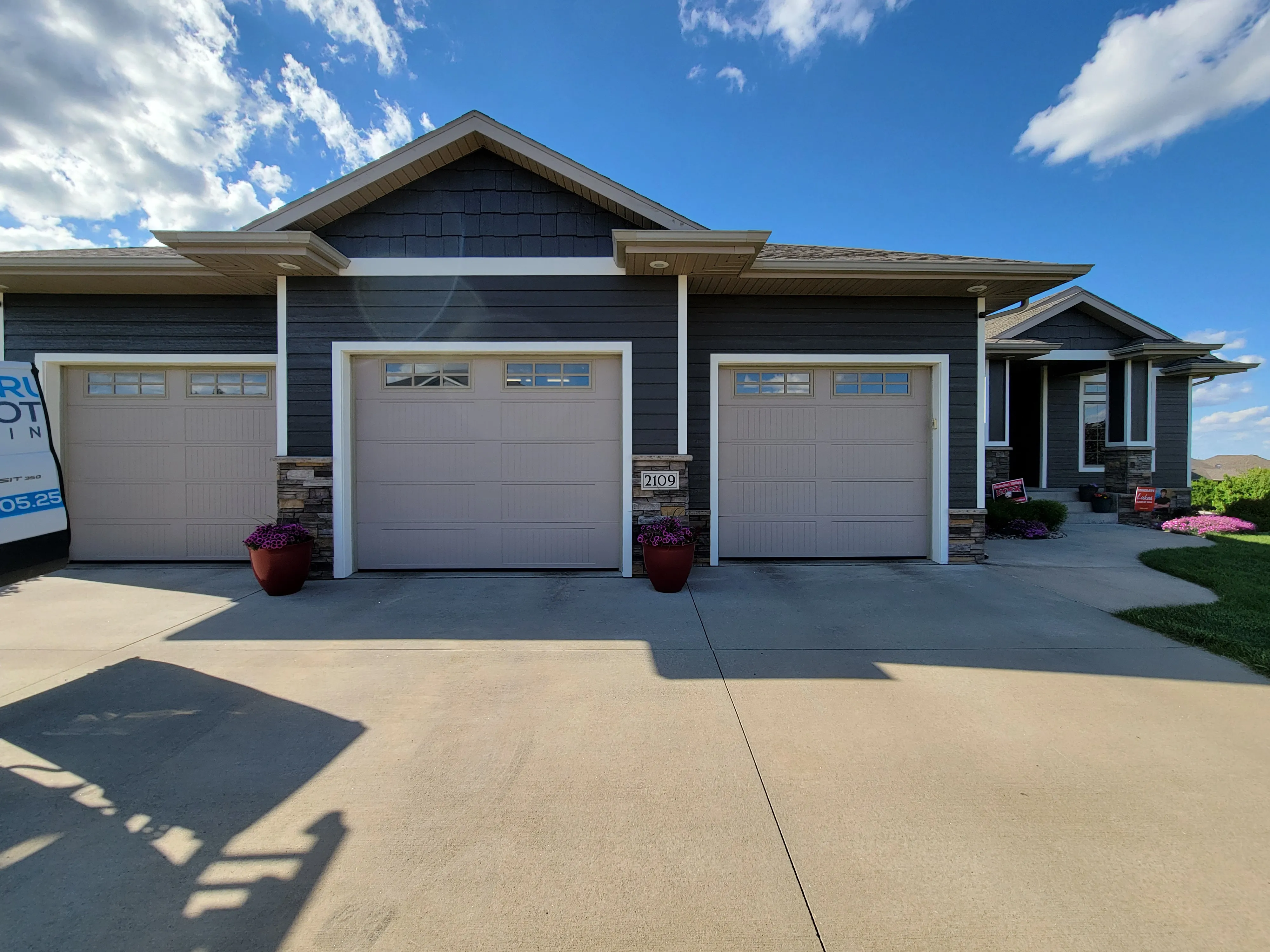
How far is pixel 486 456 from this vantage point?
6.30 m

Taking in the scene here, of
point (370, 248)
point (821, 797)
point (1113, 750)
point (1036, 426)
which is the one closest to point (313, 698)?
point (821, 797)

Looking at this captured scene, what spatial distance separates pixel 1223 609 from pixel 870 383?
3.83 m

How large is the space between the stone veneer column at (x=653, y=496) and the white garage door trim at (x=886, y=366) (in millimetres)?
727

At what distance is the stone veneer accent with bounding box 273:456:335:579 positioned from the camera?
239 inches

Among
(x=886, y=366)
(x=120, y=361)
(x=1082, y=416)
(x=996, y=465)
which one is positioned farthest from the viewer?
(x=1082, y=416)

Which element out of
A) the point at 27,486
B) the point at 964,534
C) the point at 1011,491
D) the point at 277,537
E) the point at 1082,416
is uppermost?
the point at 1082,416

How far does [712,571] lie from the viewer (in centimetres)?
643

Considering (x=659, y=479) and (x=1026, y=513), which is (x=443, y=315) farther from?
(x=1026, y=513)

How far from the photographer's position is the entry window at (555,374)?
6309 millimetres

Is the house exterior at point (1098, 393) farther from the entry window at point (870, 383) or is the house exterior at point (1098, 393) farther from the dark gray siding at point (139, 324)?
the dark gray siding at point (139, 324)

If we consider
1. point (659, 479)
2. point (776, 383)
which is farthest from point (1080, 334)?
point (659, 479)

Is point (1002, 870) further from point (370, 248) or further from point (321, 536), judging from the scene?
point (370, 248)

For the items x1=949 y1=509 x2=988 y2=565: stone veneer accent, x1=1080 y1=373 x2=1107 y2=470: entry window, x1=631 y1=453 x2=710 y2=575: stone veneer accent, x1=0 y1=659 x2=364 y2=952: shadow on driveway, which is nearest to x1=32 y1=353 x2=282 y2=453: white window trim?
x1=0 y1=659 x2=364 y2=952: shadow on driveway

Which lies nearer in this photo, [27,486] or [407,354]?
[27,486]
